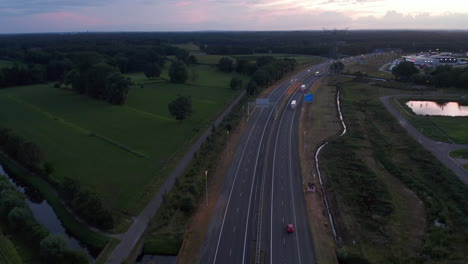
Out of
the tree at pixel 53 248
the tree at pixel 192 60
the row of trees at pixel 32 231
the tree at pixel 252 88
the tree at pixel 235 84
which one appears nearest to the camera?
the tree at pixel 53 248

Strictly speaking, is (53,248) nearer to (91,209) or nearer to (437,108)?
(91,209)

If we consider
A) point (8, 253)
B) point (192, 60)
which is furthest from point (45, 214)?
point (192, 60)

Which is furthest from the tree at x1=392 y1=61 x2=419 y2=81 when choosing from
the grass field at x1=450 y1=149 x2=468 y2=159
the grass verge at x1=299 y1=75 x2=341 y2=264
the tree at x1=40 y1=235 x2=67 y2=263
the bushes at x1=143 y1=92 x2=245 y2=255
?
the tree at x1=40 y1=235 x2=67 y2=263

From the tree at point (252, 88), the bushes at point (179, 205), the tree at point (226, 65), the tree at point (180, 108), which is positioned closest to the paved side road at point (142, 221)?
the bushes at point (179, 205)

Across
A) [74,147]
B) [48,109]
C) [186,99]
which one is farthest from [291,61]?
[74,147]

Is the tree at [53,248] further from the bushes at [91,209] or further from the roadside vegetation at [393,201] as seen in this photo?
the roadside vegetation at [393,201]
